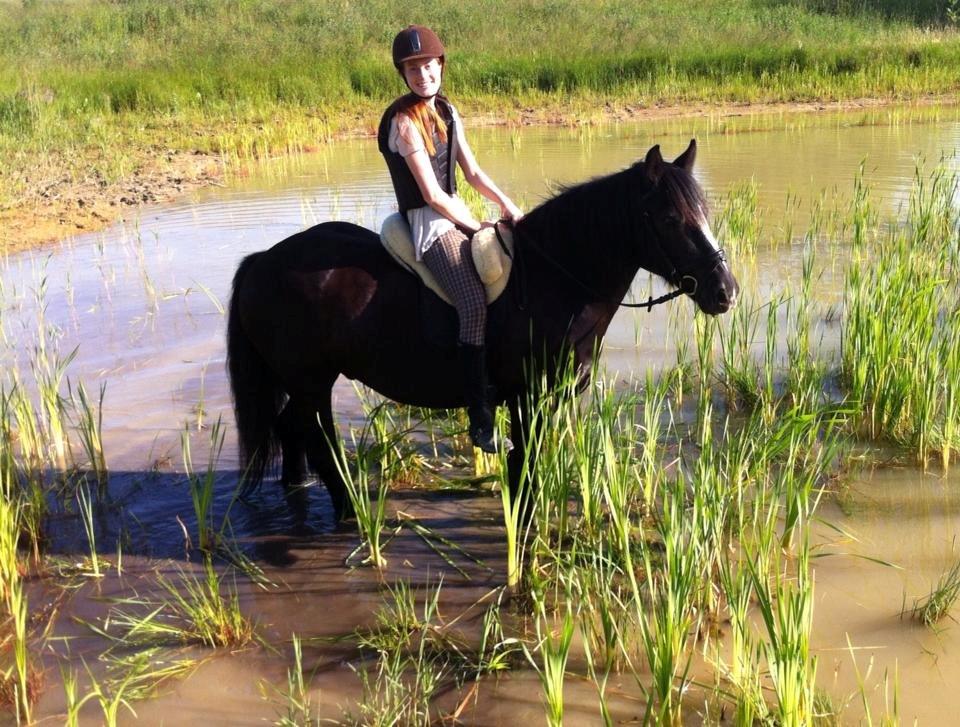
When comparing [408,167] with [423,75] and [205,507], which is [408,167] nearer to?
[423,75]

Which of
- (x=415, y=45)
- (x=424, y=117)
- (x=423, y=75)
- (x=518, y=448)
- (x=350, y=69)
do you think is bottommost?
(x=518, y=448)

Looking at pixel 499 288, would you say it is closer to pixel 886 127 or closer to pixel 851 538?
pixel 851 538

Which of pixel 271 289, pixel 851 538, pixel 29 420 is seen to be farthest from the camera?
pixel 29 420

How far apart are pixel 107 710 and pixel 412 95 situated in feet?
9.21

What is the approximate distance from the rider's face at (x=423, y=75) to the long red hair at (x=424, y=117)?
0.05 metres

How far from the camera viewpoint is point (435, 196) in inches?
157

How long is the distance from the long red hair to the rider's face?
5 centimetres

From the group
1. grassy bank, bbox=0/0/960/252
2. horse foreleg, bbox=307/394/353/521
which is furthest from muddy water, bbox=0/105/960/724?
grassy bank, bbox=0/0/960/252

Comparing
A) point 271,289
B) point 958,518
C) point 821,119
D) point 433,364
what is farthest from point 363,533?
point 821,119

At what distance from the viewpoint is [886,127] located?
16.5 metres

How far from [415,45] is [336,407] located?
2.97 m

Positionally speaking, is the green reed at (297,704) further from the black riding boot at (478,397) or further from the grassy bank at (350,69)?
the grassy bank at (350,69)

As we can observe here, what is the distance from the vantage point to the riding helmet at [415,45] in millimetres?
3863

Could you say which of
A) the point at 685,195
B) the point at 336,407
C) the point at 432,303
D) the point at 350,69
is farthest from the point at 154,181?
the point at 685,195
